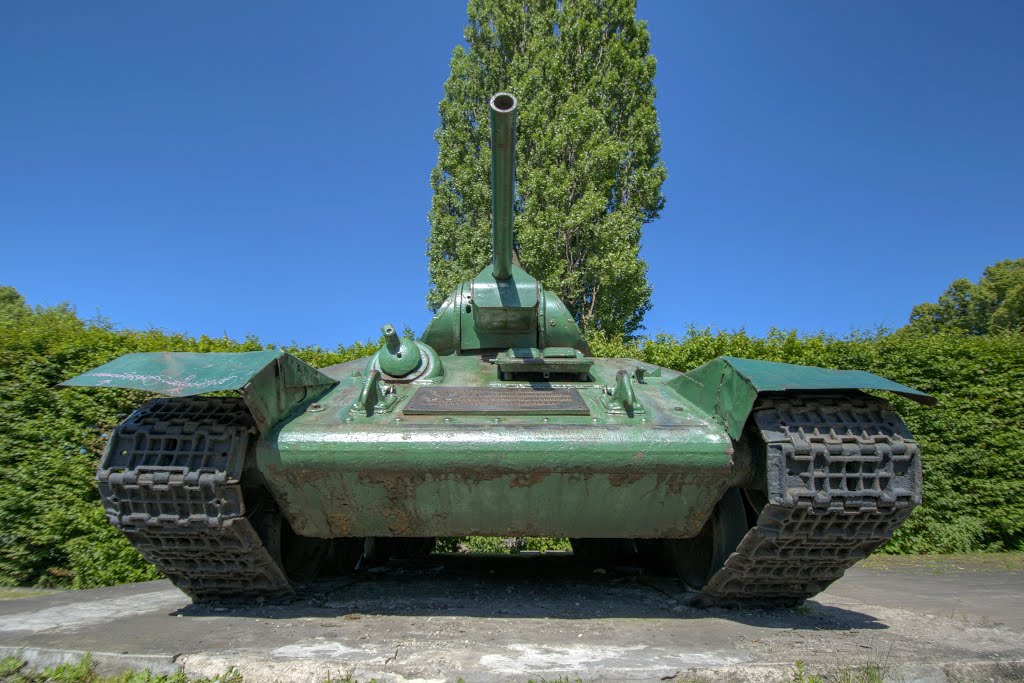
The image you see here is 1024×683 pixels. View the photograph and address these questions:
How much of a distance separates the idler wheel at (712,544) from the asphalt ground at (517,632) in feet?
0.58

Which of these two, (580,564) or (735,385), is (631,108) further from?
(735,385)

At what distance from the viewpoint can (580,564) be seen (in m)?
6.39

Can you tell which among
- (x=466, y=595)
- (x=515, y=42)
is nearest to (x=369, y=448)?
(x=466, y=595)

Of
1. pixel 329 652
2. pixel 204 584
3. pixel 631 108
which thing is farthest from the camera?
pixel 631 108

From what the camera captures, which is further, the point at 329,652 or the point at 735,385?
the point at 735,385

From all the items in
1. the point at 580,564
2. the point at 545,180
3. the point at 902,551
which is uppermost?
the point at 545,180

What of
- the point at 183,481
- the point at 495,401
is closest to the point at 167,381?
the point at 183,481

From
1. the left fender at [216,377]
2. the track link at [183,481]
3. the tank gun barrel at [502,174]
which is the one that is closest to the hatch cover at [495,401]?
the left fender at [216,377]

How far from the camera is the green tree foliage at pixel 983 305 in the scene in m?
29.6

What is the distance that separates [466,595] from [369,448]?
180cm

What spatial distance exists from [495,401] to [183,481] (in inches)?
73.0

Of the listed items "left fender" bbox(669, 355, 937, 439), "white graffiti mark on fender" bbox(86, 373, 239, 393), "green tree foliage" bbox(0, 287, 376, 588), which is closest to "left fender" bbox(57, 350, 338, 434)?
"white graffiti mark on fender" bbox(86, 373, 239, 393)

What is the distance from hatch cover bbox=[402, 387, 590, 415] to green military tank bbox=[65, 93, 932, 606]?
0.02 m

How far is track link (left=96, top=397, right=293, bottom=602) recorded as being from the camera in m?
3.46
